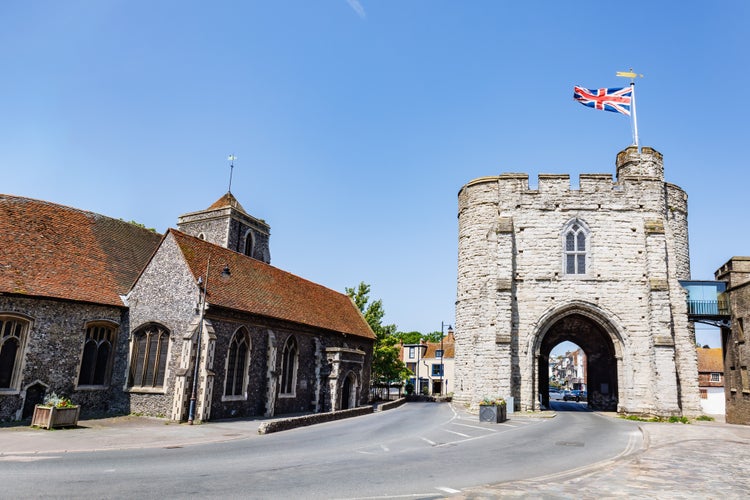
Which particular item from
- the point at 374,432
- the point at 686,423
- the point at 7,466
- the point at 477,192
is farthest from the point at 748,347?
the point at 7,466

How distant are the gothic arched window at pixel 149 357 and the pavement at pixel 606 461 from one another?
1785 mm

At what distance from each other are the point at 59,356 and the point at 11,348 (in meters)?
1.71

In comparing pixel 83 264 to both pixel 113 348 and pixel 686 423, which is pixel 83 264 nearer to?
pixel 113 348

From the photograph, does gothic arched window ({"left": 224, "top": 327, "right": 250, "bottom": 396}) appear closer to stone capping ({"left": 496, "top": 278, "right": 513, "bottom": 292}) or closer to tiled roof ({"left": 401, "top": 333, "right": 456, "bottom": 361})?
stone capping ({"left": 496, "top": 278, "right": 513, "bottom": 292})

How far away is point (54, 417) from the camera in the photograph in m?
17.6

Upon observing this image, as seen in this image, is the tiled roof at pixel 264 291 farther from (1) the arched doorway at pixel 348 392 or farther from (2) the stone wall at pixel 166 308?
(1) the arched doorway at pixel 348 392

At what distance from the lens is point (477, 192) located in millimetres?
32375

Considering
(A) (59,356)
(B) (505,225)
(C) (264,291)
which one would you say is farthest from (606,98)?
(A) (59,356)

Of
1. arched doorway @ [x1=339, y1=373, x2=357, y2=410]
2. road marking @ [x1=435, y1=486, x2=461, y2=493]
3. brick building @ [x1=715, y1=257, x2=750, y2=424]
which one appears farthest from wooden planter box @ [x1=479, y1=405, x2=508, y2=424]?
road marking @ [x1=435, y1=486, x2=461, y2=493]

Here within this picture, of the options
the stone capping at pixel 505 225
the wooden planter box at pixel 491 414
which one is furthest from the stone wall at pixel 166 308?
the stone capping at pixel 505 225

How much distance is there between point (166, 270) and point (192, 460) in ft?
42.4

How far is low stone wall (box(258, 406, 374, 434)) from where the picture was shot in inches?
740

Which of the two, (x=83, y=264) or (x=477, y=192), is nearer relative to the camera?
(x=83, y=264)

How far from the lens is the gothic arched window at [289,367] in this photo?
1063 inches
